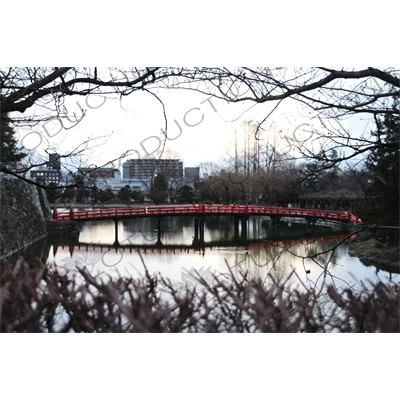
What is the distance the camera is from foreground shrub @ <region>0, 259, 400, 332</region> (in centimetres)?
117

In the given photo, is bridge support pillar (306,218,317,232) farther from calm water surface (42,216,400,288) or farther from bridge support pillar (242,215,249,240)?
bridge support pillar (242,215,249,240)

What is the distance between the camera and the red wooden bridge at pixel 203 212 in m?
1.72

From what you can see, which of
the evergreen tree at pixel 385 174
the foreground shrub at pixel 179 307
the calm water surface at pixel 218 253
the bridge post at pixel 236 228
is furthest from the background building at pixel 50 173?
the evergreen tree at pixel 385 174

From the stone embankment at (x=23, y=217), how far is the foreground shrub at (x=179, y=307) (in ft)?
1.50

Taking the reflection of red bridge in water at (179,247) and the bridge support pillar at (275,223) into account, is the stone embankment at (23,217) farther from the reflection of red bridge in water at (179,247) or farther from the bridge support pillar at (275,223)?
the bridge support pillar at (275,223)

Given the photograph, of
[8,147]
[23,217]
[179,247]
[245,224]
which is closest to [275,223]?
[245,224]

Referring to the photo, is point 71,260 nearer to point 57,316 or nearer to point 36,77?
point 57,316

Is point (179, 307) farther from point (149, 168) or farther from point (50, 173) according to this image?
point (50, 173)

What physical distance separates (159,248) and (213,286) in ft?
1.63

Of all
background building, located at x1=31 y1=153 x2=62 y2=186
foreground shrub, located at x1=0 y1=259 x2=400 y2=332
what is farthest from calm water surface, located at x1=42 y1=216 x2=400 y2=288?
background building, located at x1=31 y1=153 x2=62 y2=186

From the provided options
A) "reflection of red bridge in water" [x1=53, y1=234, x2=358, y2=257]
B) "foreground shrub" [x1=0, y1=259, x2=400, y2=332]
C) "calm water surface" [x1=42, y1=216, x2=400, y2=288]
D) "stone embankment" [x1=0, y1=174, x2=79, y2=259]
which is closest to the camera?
"foreground shrub" [x1=0, y1=259, x2=400, y2=332]

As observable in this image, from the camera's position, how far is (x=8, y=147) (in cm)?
173

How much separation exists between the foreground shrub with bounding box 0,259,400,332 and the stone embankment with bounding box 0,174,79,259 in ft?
1.50

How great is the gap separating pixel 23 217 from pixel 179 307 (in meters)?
1.42
